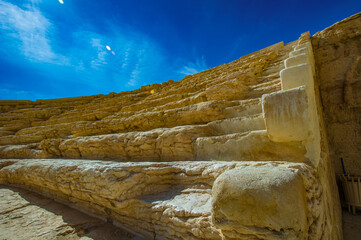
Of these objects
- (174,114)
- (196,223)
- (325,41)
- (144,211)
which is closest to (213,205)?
(196,223)

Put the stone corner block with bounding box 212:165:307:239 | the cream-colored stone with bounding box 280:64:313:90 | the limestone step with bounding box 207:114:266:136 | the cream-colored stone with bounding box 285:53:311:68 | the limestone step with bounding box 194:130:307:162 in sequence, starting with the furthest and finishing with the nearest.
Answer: the cream-colored stone with bounding box 285:53:311:68 < the limestone step with bounding box 207:114:266:136 < the cream-colored stone with bounding box 280:64:313:90 < the limestone step with bounding box 194:130:307:162 < the stone corner block with bounding box 212:165:307:239

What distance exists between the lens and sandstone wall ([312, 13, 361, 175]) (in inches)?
148

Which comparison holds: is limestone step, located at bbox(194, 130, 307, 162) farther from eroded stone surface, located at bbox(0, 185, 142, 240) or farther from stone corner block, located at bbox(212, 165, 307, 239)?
eroded stone surface, located at bbox(0, 185, 142, 240)

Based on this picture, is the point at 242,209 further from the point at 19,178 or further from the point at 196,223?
the point at 19,178

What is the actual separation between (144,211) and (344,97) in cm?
498

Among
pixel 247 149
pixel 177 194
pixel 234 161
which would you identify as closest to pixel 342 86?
pixel 247 149

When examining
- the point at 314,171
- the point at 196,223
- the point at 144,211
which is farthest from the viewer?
the point at 144,211

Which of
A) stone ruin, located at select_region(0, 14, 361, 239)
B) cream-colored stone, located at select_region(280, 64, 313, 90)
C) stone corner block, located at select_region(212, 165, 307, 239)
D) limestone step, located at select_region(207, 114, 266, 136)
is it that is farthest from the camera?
limestone step, located at select_region(207, 114, 266, 136)

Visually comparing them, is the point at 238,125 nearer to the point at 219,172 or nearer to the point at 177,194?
the point at 219,172

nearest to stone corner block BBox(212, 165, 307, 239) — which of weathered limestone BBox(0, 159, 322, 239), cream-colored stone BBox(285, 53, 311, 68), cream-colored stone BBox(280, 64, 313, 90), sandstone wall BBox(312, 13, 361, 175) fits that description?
weathered limestone BBox(0, 159, 322, 239)

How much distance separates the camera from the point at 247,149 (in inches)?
81.0

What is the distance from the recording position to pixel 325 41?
4086 mm

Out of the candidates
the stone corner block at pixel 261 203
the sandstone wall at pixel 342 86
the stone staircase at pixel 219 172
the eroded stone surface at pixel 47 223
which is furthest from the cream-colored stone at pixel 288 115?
the sandstone wall at pixel 342 86

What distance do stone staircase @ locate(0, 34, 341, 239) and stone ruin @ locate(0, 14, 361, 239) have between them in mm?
11
